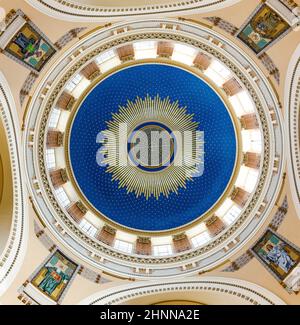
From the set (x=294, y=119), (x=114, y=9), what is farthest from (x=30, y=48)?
(x=294, y=119)

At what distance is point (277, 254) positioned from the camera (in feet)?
44.0

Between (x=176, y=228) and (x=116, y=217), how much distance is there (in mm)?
2861

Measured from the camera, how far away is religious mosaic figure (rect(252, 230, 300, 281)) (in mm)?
13133

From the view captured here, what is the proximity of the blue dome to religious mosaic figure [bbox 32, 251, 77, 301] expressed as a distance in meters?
3.66

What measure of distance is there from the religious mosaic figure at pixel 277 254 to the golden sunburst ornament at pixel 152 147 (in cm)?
501

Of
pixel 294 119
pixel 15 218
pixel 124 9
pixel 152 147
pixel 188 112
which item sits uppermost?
pixel 124 9

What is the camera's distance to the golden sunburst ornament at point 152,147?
17.2 metres

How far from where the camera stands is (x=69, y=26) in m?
11.7

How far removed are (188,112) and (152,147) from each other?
95.4 inches

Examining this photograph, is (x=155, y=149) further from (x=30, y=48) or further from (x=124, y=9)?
(x=30, y=48)

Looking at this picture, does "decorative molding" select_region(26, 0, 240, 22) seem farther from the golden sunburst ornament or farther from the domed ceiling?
the golden sunburst ornament

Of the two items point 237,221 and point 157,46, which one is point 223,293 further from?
point 157,46

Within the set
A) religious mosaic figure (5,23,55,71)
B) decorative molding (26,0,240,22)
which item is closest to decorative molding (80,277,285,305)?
religious mosaic figure (5,23,55,71)
